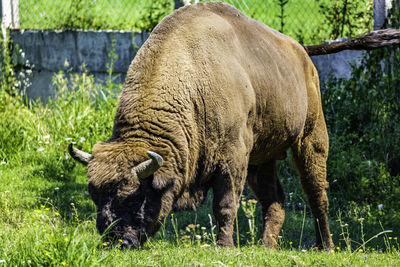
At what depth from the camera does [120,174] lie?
487 centimetres

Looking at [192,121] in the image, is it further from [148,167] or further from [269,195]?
[269,195]

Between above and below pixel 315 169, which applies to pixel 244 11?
above

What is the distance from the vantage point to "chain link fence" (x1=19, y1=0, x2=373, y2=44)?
31.7 feet

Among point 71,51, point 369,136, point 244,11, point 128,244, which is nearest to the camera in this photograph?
point 128,244

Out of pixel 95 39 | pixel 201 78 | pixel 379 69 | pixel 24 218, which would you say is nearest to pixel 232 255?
pixel 201 78

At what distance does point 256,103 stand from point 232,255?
1.77 metres

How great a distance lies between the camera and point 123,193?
487cm

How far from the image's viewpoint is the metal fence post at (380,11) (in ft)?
27.6

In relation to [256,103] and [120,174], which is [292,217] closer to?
[256,103]

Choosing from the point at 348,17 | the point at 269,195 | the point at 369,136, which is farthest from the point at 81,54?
the point at 369,136

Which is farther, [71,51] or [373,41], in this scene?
[71,51]

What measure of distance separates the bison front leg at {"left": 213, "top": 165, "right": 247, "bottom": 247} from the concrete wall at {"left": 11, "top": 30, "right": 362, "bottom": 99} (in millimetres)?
4292

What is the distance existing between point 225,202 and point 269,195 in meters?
1.61

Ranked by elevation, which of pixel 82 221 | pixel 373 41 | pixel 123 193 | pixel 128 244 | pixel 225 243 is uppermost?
pixel 373 41
